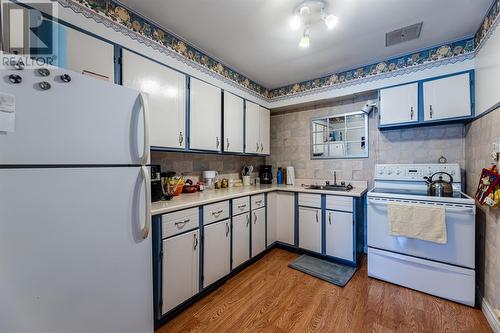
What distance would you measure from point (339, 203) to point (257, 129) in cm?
155

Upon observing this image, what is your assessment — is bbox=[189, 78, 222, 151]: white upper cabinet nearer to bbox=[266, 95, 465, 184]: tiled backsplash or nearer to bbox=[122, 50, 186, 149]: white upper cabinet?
bbox=[122, 50, 186, 149]: white upper cabinet

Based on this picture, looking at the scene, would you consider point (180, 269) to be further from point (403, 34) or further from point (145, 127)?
point (403, 34)

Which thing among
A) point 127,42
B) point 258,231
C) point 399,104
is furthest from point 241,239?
point 399,104

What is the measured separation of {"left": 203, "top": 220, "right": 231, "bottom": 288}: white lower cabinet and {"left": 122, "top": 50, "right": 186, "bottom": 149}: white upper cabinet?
88 cm

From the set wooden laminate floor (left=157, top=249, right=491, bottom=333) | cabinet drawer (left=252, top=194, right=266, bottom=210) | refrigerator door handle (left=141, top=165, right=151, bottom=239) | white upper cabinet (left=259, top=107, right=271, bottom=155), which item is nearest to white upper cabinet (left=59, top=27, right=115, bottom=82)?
refrigerator door handle (left=141, top=165, right=151, bottom=239)

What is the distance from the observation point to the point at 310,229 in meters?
2.78

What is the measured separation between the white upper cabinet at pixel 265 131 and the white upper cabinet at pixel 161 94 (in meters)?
1.46

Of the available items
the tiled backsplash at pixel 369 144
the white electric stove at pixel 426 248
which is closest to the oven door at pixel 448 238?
the white electric stove at pixel 426 248

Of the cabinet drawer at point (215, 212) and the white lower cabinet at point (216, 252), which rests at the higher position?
the cabinet drawer at point (215, 212)

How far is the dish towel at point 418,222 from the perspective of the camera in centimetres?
189

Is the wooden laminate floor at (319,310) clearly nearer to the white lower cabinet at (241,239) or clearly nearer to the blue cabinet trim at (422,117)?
the white lower cabinet at (241,239)

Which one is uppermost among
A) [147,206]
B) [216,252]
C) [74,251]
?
[147,206]

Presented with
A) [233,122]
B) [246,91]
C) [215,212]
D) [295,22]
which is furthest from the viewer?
[246,91]

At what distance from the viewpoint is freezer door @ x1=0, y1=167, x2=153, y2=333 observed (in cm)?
87
